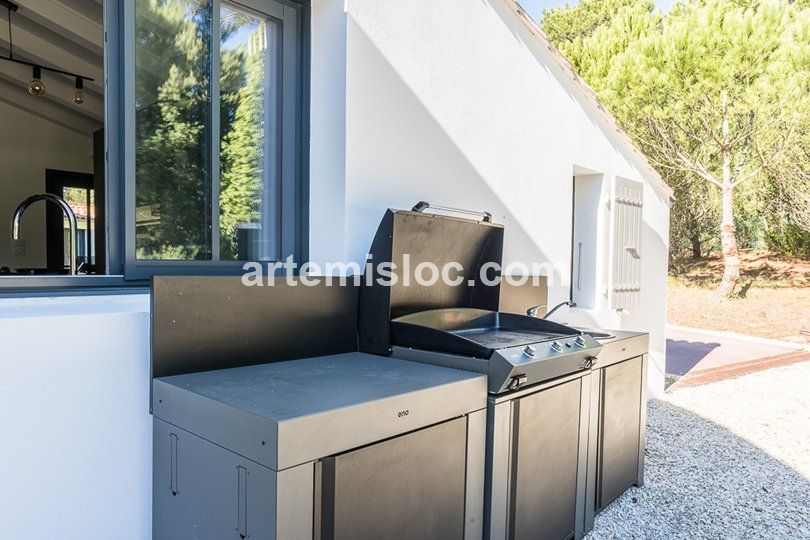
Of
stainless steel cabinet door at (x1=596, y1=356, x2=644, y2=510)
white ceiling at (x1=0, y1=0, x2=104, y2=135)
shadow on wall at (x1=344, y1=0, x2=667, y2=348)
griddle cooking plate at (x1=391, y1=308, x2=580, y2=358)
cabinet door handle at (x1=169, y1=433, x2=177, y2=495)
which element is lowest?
stainless steel cabinet door at (x1=596, y1=356, x2=644, y2=510)

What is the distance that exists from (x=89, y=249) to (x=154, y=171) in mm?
5985

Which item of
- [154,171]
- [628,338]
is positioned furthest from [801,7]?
[154,171]

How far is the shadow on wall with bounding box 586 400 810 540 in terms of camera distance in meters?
2.99

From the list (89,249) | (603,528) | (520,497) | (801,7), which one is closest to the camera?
(520,497)

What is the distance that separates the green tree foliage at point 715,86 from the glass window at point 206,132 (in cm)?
930

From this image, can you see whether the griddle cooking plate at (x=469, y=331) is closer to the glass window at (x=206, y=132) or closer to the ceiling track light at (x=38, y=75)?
the glass window at (x=206, y=132)

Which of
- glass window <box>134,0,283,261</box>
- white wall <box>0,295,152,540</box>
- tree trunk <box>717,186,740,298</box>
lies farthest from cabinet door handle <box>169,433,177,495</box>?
tree trunk <box>717,186,740,298</box>

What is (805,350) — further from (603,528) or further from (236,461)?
(236,461)

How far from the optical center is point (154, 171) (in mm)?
2199

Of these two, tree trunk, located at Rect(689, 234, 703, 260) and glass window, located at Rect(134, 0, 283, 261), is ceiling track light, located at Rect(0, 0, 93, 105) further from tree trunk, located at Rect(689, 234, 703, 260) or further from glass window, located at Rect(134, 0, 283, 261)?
tree trunk, located at Rect(689, 234, 703, 260)

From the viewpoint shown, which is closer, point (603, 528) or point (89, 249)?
point (603, 528)

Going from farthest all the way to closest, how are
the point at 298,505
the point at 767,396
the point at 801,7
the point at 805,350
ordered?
the point at 801,7 < the point at 805,350 < the point at 767,396 < the point at 298,505

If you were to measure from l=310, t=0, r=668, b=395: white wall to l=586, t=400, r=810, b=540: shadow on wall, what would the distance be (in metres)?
1.34

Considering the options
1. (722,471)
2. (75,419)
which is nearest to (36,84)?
(75,419)
